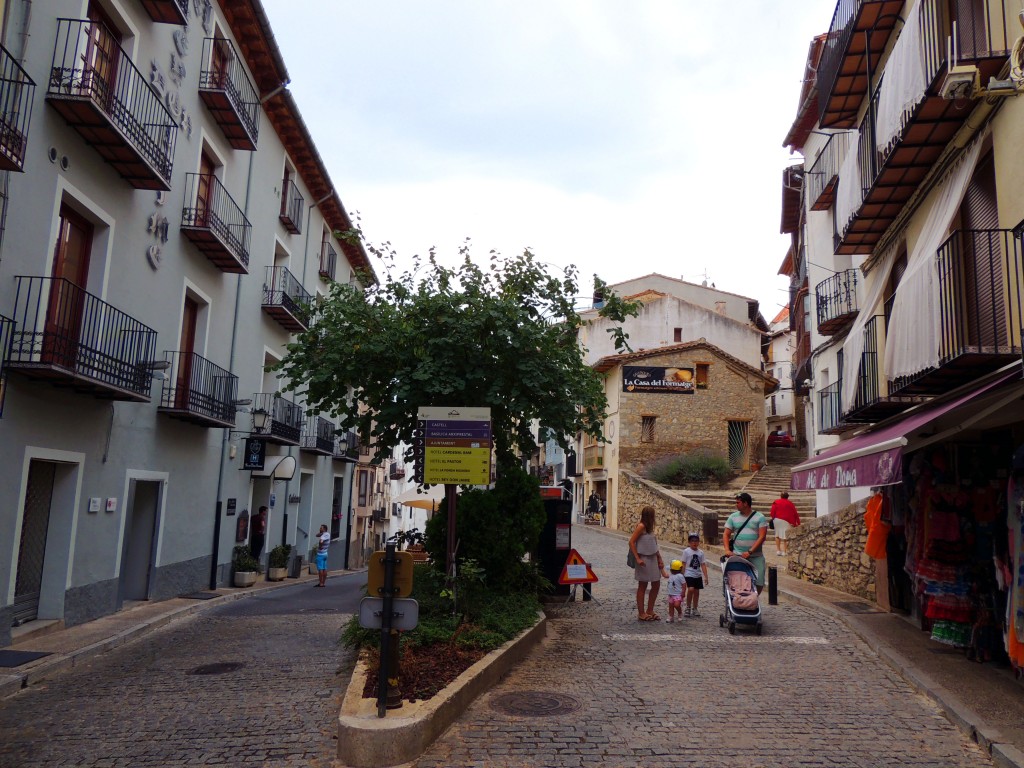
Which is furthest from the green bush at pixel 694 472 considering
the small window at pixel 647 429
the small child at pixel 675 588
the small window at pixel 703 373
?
the small child at pixel 675 588

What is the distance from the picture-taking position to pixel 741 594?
10336 mm

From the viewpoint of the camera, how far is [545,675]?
8016 mm

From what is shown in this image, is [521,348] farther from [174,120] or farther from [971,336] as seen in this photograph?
[174,120]

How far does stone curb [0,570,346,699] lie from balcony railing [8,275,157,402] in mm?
3331

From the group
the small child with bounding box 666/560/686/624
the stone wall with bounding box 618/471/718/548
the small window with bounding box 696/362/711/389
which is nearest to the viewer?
the small child with bounding box 666/560/686/624

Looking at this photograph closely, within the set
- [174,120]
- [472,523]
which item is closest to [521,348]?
[472,523]

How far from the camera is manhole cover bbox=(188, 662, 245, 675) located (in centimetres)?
849

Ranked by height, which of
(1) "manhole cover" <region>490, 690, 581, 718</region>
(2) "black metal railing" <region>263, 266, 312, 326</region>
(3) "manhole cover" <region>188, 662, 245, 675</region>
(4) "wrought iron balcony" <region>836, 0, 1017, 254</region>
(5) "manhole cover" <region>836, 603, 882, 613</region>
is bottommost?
(3) "manhole cover" <region>188, 662, 245, 675</region>

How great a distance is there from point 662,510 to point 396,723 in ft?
76.1

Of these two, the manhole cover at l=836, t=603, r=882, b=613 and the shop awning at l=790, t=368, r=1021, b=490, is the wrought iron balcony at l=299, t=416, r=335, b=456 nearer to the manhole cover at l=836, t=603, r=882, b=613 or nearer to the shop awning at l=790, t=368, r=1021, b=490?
the manhole cover at l=836, t=603, r=882, b=613

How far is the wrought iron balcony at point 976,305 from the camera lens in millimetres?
7414

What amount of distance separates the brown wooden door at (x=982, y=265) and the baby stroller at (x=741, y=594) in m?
3.98

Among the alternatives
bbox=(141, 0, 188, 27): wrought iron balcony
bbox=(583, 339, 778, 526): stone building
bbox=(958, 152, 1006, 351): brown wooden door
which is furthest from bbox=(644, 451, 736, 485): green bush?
bbox=(141, 0, 188, 27): wrought iron balcony

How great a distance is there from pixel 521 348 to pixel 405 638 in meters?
4.59
